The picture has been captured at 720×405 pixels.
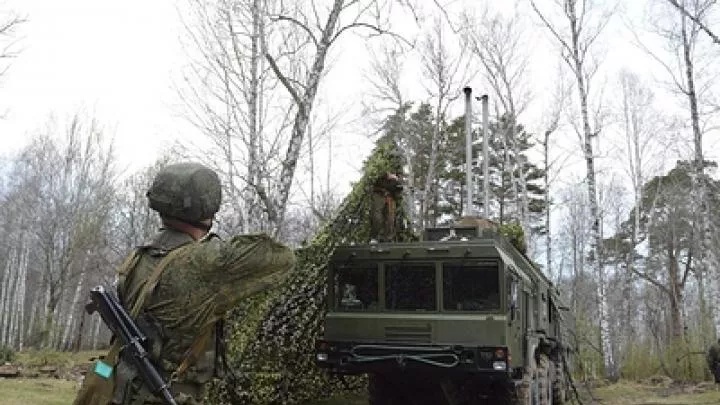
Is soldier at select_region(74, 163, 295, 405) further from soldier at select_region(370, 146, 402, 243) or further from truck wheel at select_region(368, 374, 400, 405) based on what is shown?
soldier at select_region(370, 146, 402, 243)

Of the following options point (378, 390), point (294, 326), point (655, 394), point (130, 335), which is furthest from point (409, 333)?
point (655, 394)

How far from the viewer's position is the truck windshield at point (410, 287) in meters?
7.84

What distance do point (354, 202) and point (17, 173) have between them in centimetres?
2996

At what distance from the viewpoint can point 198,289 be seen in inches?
88.2

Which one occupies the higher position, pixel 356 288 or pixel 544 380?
pixel 356 288

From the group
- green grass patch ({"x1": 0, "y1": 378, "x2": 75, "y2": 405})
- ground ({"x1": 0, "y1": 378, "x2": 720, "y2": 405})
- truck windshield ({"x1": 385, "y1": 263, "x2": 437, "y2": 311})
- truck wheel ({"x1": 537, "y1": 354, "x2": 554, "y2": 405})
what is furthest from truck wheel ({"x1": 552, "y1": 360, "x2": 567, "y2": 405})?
green grass patch ({"x1": 0, "y1": 378, "x2": 75, "y2": 405})

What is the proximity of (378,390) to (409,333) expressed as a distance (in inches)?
57.2

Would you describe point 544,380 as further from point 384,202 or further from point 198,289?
point 198,289

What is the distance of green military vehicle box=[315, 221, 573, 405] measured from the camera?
729cm

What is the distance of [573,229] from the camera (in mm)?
35656

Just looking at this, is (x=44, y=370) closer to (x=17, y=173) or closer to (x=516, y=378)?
(x=516, y=378)

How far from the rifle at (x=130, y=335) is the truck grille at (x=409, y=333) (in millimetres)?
5528

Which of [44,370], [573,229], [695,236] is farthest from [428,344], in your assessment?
[573,229]

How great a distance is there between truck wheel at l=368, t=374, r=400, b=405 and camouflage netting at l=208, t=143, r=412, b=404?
0.83 metres
